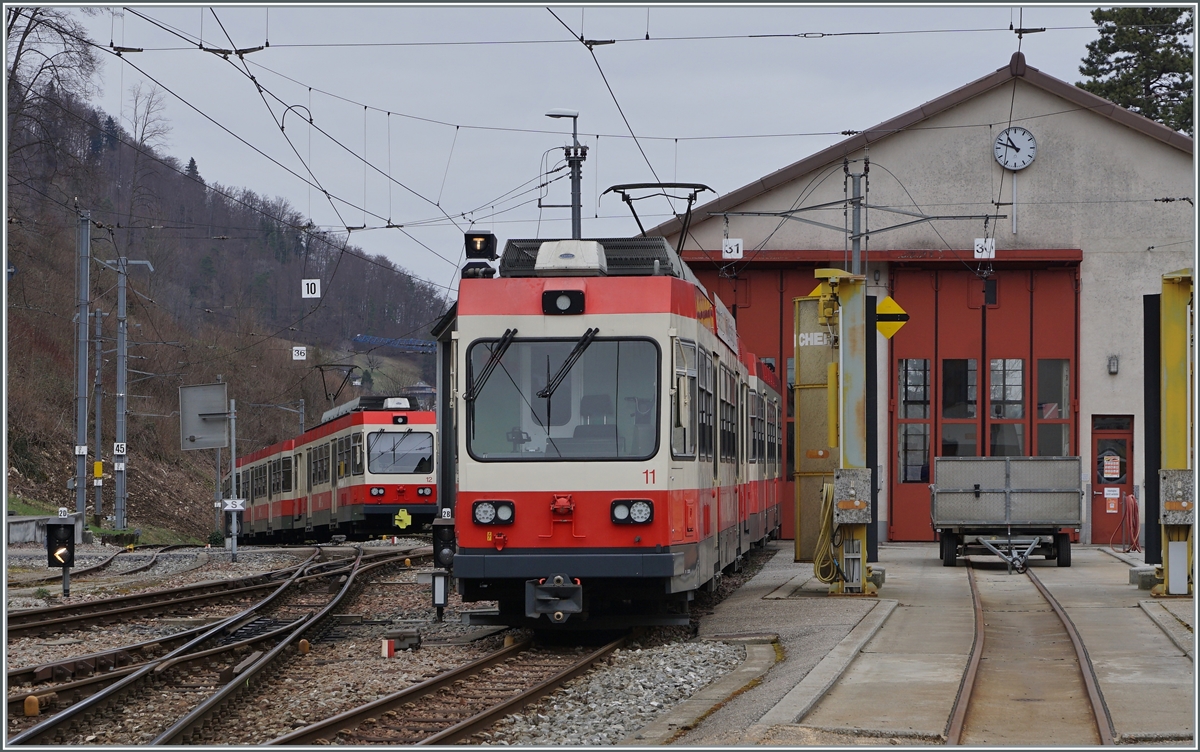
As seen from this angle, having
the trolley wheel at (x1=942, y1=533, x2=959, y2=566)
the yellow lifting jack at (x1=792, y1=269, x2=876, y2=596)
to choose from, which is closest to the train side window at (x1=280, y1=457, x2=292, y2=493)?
the trolley wheel at (x1=942, y1=533, x2=959, y2=566)

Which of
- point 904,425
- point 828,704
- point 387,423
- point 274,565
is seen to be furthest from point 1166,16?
point 828,704

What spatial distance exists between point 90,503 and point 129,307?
680 inches

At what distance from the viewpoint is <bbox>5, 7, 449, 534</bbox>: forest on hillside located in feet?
134

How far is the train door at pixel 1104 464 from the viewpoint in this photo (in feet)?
104

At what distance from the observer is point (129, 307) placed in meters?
63.5

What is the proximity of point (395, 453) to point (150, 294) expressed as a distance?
37462 mm

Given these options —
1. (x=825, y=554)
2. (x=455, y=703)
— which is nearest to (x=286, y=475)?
(x=825, y=554)

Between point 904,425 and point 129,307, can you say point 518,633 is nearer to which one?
point 904,425

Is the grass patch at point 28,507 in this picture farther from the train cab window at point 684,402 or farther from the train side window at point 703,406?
the train cab window at point 684,402

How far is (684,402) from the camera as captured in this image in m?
12.1

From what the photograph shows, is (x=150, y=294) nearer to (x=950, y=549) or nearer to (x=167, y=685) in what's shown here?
(x=950, y=549)

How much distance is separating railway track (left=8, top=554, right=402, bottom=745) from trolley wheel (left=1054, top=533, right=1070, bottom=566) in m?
12.3

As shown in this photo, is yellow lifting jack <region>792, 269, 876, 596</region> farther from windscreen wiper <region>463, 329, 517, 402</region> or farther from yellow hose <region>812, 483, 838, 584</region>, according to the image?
windscreen wiper <region>463, 329, 517, 402</region>

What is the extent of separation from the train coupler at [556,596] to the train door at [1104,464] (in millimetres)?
23107
